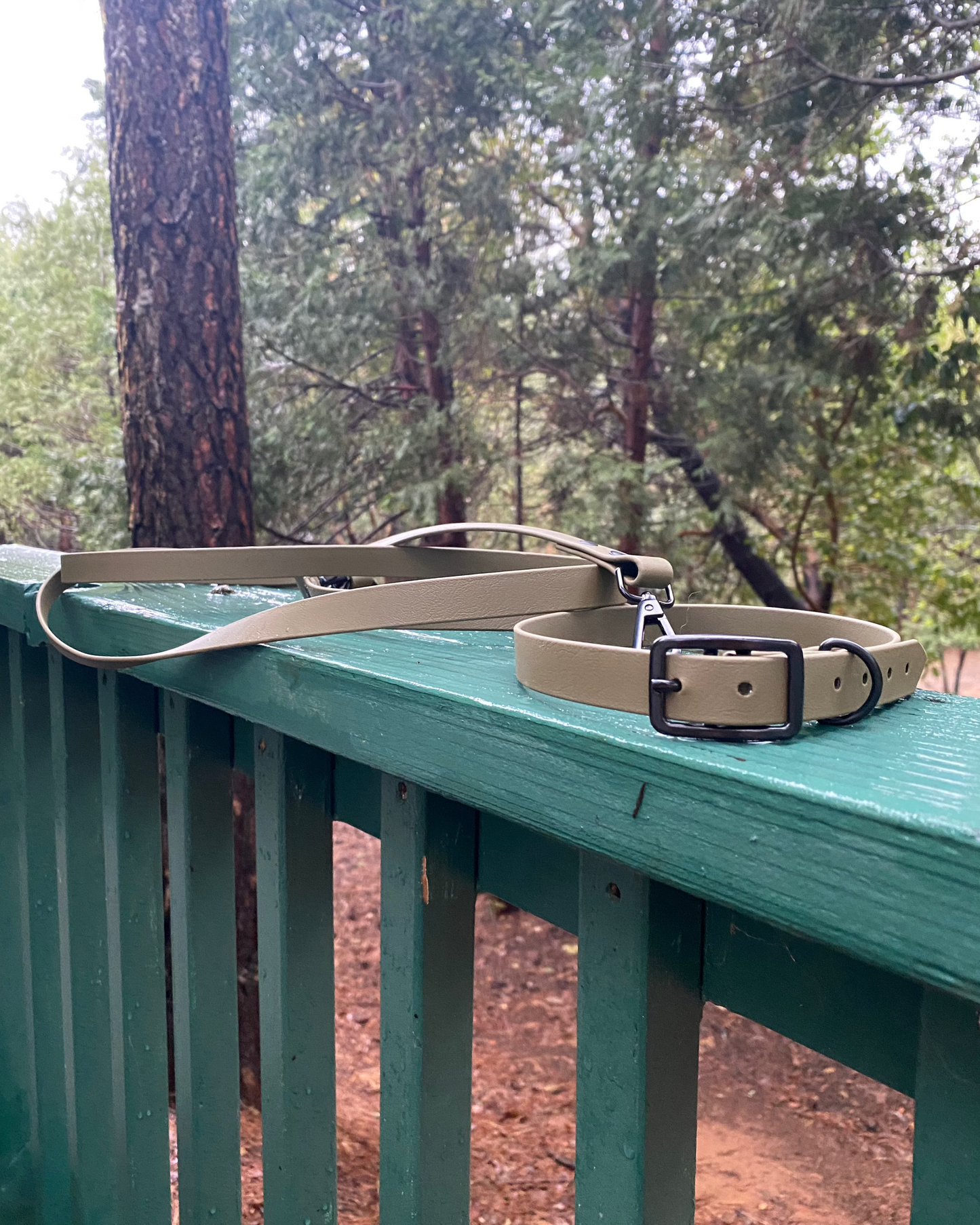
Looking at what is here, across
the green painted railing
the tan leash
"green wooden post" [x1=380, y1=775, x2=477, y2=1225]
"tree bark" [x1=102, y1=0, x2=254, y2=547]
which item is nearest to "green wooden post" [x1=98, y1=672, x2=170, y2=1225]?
the green painted railing

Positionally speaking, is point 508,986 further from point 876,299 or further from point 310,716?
point 310,716

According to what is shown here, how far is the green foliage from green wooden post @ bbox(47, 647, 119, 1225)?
6.30 meters

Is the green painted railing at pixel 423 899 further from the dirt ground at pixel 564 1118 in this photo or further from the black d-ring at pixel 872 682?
the dirt ground at pixel 564 1118

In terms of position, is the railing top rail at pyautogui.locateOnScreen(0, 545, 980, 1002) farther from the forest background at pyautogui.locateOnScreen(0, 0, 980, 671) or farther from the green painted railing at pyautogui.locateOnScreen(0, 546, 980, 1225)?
the forest background at pyautogui.locateOnScreen(0, 0, 980, 671)

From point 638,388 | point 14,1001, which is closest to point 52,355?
point 638,388

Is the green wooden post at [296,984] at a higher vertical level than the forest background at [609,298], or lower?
lower

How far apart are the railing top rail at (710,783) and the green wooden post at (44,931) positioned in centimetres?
59

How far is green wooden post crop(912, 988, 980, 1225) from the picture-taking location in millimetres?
364

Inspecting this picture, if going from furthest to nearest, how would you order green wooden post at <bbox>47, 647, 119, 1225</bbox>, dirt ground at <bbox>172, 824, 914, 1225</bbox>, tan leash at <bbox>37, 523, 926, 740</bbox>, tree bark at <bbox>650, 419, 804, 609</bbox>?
tree bark at <bbox>650, 419, 804, 609</bbox> → dirt ground at <bbox>172, 824, 914, 1225</bbox> → green wooden post at <bbox>47, 647, 119, 1225</bbox> → tan leash at <bbox>37, 523, 926, 740</bbox>

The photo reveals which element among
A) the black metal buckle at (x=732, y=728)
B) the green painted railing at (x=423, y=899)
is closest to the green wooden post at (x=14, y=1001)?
the green painted railing at (x=423, y=899)

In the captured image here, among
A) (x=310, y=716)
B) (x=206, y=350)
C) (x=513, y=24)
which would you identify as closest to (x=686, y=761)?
(x=310, y=716)

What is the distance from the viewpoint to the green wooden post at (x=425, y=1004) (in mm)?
613

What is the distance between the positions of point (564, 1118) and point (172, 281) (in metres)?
3.24

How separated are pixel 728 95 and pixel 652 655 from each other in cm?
506
